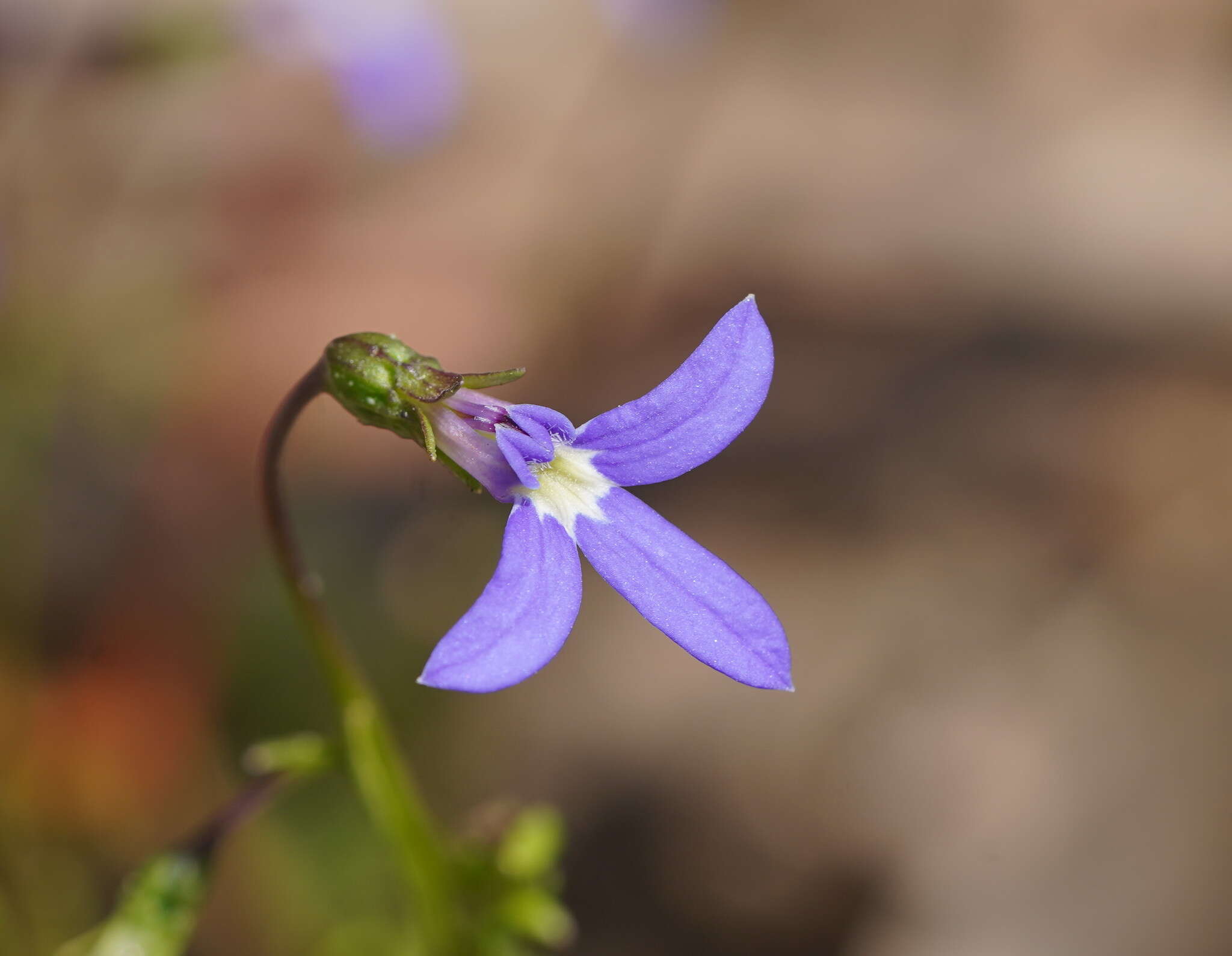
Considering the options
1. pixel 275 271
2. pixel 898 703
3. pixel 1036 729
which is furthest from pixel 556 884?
pixel 275 271

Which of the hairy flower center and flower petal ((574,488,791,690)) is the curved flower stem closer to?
the hairy flower center

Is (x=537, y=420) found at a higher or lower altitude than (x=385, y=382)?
lower

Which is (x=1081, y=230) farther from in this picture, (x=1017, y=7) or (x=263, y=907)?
(x=263, y=907)

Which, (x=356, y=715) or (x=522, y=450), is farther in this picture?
(x=356, y=715)

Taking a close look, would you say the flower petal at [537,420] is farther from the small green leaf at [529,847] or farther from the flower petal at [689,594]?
the small green leaf at [529,847]

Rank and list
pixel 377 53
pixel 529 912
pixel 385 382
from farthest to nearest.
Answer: pixel 377 53
pixel 529 912
pixel 385 382

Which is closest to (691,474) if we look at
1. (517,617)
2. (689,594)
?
(689,594)

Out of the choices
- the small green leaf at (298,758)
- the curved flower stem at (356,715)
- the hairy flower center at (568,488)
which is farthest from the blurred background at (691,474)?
the hairy flower center at (568,488)

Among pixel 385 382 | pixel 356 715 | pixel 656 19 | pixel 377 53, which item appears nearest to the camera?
pixel 385 382

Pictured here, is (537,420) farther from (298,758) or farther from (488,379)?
(298,758)
